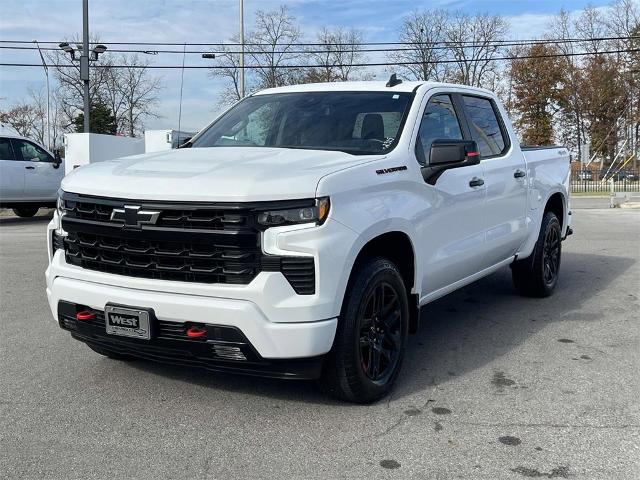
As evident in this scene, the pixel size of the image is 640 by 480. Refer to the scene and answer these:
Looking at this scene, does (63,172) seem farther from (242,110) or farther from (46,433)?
(46,433)

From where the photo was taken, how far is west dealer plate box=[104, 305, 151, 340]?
3498 millimetres

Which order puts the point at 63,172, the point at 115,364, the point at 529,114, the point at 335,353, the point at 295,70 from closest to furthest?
the point at 335,353, the point at 115,364, the point at 63,172, the point at 295,70, the point at 529,114

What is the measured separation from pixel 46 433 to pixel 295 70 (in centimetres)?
4030

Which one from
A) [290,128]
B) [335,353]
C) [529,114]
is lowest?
[335,353]

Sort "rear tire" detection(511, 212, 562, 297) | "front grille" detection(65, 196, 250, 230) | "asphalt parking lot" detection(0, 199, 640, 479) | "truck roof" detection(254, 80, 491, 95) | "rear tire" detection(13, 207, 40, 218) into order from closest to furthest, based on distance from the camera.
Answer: "asphalt parking lot" detection(0, 199, 640, 479), "front grille" detection(65, 196, 250, 230), "truck roof" detection(254, 80, 491, 95), "rear tire" detection(511, 212, 562, 297), "rear tire" detection(13, 207, 40, 218)

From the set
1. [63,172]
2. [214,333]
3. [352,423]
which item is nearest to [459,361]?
[352,423]

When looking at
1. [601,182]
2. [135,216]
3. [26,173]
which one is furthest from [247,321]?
[601,182]

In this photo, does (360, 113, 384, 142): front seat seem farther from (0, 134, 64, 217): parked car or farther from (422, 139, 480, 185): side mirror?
(0, 134, 64, 217): parked car

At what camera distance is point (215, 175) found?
350cm

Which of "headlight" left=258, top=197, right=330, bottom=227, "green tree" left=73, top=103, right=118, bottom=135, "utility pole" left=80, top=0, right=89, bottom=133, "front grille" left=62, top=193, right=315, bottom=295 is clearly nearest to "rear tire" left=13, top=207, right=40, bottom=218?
"utility pole" left=80, top=0, right=89, bottom=133

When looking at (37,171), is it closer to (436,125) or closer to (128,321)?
(436,125)

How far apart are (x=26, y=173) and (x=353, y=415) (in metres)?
14.0

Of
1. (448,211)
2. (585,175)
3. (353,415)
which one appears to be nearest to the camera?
(353,415)

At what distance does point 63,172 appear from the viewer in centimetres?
1667
